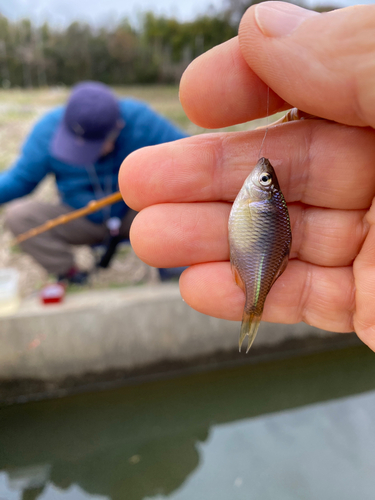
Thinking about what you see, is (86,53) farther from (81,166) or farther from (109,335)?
(109,335)

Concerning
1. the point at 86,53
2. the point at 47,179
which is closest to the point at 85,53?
the point at 86,53


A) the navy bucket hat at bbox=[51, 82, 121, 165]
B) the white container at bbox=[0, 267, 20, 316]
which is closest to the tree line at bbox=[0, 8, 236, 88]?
the navy bucket hat at bbox=[51, 82, 121, 165]

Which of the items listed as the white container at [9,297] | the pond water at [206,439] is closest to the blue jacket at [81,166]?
the white container at [9,297]

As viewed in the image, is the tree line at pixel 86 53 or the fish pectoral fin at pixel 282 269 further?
the tree line at pixel 86 53

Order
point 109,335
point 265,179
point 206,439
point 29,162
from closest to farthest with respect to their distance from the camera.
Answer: point 265,179 < point 206,439 < point 109,335 < point 29,162

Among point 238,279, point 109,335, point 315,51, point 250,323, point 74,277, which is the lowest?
point 74,277

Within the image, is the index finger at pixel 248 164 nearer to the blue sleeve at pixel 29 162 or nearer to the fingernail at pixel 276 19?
the fingernail at pixel 276 19
